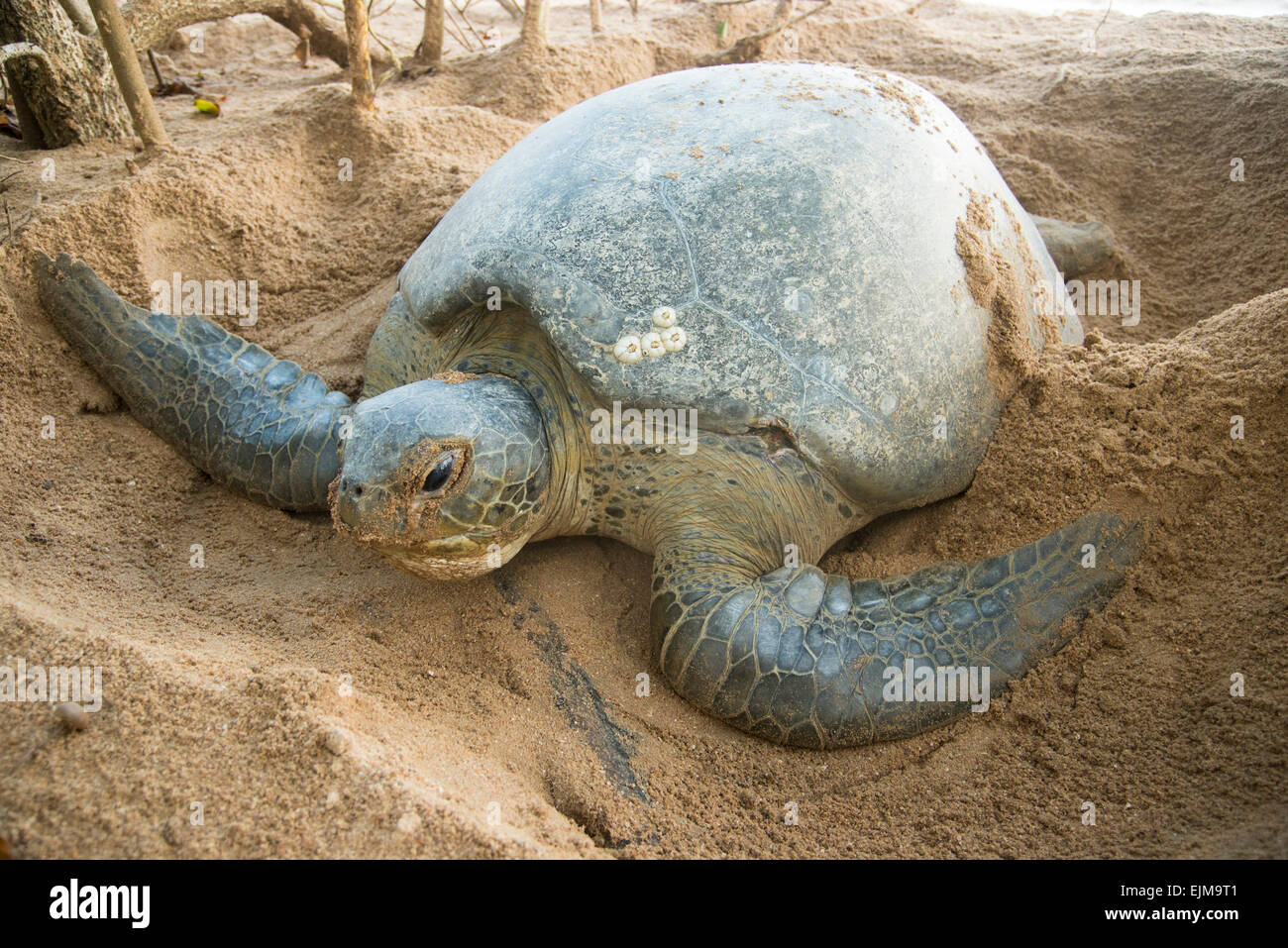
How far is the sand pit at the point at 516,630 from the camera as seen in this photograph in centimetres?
191

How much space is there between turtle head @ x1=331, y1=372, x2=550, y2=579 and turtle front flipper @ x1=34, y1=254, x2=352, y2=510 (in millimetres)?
739

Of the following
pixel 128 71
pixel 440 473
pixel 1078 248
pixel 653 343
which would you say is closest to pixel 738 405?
pixel 653 343

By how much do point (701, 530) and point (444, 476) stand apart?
82 centimetres

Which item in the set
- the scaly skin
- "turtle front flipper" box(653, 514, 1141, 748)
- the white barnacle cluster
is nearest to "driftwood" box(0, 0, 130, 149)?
the scaly skin

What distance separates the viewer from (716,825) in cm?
221

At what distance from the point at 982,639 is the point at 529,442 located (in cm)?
144

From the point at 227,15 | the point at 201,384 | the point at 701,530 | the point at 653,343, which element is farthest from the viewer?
the point at 227,15

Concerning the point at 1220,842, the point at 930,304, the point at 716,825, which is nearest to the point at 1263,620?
the point at 1220,842

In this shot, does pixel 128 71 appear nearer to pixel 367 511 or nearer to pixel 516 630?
pixel 367 511

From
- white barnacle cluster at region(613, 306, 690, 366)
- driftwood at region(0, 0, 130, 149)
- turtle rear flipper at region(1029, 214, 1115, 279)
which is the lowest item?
white barnacle cluster at region(613, 306, 690, 366)

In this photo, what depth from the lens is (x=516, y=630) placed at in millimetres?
2660

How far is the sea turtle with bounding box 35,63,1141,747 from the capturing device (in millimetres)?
2381

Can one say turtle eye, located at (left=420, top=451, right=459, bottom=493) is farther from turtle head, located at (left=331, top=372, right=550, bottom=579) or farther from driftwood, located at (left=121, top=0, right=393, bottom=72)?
driftwood, located at (left=121, top=0, right=393, bottom=72)
